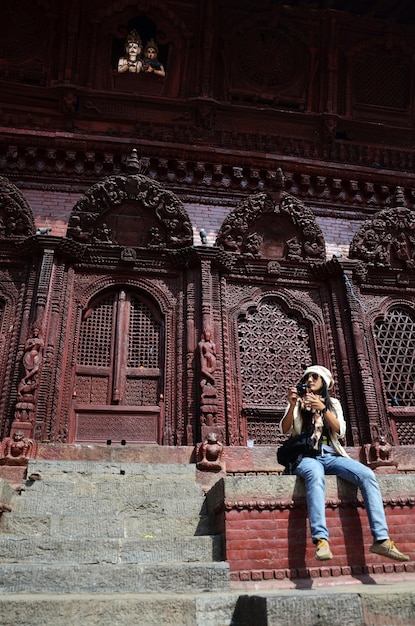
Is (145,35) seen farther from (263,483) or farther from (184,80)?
(263,483)

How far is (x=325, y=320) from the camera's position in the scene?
905 cm

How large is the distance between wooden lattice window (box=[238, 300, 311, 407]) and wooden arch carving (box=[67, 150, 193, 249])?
191cm

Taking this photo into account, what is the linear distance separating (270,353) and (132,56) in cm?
732

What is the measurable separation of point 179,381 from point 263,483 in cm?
397

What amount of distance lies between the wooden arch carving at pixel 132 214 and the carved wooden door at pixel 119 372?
107 cm

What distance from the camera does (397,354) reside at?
29.4 ft

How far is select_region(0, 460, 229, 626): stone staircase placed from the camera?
9.66ft

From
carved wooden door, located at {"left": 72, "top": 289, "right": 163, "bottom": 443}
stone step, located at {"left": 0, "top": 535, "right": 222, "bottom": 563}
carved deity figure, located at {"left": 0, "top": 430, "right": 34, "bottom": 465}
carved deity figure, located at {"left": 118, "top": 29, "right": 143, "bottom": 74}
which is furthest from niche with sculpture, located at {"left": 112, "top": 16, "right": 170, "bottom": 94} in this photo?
stone step, located at {"left": 0, "top": 535, "right": 222, "bottom": 563}

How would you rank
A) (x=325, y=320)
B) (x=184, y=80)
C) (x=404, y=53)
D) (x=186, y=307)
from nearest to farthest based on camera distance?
(x=186, y=307), (x=325, y=320), (x=184, y=80), (x=404, y=53)

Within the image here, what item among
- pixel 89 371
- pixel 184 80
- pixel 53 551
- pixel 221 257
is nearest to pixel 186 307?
pixel 221 257

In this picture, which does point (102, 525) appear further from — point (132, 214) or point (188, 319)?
point (132, 214)

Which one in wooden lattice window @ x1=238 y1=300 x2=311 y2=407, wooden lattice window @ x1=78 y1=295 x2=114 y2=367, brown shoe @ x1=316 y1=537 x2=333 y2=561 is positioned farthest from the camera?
wooden lattice window @ x1=238 y1=300 x2=311 y2=407

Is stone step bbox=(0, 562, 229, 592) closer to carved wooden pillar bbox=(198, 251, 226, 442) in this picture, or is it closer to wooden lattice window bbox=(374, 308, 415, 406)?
carved wooden pillar bbox=(198, 251, 226, 442)

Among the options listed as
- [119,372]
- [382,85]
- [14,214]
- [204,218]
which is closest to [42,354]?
[119,372]
